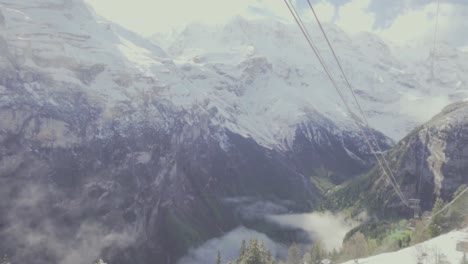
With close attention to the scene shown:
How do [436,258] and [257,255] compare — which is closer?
[436,258]

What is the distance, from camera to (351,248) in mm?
132625

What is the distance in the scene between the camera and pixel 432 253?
52281mm

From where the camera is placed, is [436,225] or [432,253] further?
[436,225]

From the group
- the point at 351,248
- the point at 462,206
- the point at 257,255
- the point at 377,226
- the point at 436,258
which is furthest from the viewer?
the point at 377,226

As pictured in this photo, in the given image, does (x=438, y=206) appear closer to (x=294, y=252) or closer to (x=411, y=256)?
(x=411, y=256)

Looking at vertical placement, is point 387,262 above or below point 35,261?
above

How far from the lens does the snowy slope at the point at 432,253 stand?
50.5 meters

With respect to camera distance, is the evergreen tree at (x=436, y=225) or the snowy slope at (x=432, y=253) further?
the evergreen tree at (x=436, y=225)

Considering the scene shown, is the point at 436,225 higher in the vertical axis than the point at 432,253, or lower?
higher

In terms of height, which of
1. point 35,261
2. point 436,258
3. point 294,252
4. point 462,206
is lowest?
point 35,261

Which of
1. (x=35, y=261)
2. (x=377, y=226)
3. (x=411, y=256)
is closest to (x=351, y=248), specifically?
(x=377, y=226)

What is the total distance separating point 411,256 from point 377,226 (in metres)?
147

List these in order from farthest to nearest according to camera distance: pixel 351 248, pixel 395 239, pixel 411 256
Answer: pixel 351 248 < pixel 395 239 < pixel 411 256

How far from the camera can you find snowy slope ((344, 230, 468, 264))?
50.5 meters
